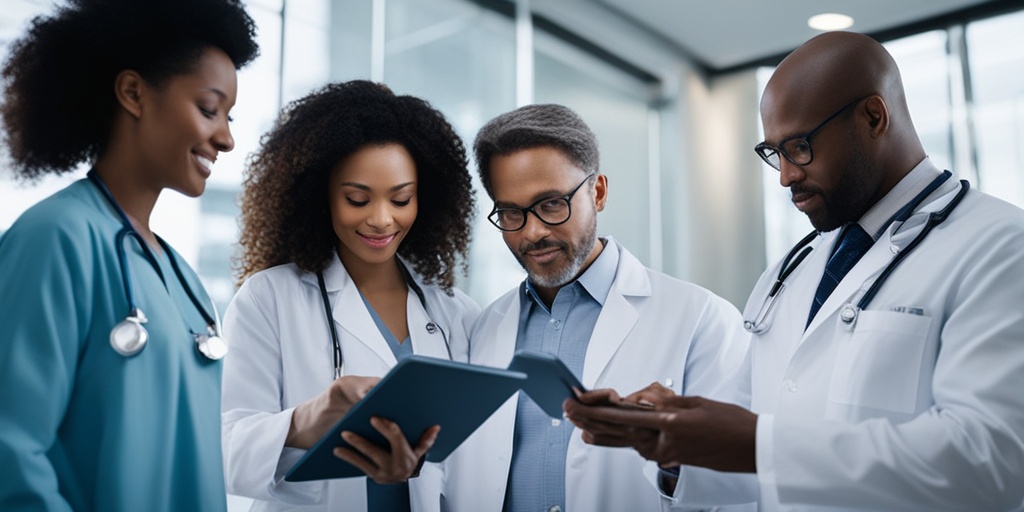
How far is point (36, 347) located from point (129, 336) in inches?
4.2

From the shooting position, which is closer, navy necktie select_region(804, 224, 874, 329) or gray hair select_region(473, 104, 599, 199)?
navy necktie select_region(804, 224, 874, 329)

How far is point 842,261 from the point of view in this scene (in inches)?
59.0

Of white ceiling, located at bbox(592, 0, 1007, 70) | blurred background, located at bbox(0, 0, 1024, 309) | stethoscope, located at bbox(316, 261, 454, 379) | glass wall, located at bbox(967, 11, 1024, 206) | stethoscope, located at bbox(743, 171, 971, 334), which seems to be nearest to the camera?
stethoscope, located at bbox(743, 171, 971, 334)

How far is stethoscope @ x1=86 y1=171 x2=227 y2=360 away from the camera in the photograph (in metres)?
1.04

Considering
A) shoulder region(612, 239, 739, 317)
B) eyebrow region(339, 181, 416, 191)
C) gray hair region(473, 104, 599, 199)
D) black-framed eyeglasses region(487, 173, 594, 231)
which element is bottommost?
shoulder region(612, 239, 739, 317)

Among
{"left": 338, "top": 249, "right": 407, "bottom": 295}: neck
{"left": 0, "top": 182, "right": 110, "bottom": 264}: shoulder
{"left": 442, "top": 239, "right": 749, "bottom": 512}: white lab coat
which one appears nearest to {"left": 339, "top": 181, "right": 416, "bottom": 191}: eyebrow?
{"left": 338, "top": 249, "right": 407, "bottom": 295}: neck

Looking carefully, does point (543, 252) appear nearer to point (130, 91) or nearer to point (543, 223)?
point (543, 223)

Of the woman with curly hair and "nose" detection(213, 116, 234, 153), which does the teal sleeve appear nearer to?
"nose" detection(213, 116, 234, 153)

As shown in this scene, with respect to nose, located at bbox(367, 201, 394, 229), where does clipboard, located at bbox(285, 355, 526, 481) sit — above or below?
below

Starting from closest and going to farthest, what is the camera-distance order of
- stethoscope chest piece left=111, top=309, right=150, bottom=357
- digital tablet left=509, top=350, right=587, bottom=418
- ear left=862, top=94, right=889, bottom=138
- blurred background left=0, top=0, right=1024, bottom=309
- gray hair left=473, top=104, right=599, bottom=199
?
stethoscope chest piece left=111, top=309, right=150, bottom=357
digital tablet left=509, top=350, right=587, bottom=418
ear left=862, top=94, right=889, bottom=138
gray hair left=473, top=104, right=599, bottom=199
blurred background left=0, top=0, right=1024, bottom=309

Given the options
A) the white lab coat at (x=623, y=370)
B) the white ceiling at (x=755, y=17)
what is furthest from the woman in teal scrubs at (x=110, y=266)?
the white ceiling at (x=755, y=17)

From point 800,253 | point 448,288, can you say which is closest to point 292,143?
point 448,288

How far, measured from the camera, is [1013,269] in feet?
3.82

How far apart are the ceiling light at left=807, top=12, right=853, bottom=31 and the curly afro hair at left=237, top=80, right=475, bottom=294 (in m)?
3.02
